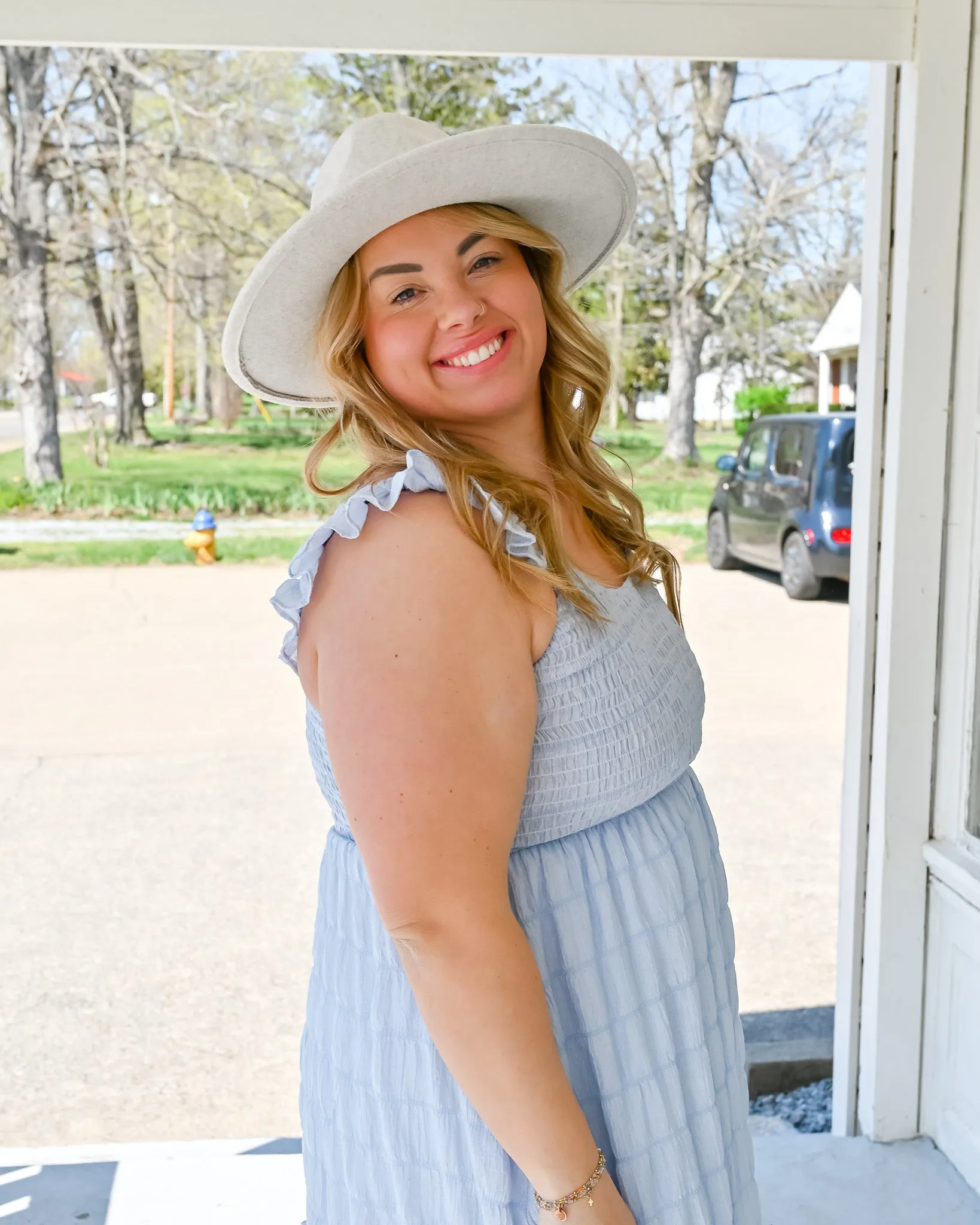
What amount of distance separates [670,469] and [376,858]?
9.49 meters

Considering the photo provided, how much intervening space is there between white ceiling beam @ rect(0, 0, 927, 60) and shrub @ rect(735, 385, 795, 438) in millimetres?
8839

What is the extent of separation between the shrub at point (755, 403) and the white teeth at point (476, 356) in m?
9.73

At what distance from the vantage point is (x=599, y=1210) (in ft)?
2.89

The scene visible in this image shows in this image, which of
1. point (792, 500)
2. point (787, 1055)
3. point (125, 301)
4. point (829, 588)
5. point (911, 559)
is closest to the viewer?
point (911, 559)

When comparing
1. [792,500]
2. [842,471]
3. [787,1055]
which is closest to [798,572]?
[792,500]

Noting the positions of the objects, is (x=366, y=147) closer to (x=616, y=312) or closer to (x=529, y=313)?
(x=529, y=313)

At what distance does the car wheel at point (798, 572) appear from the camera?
317 inches

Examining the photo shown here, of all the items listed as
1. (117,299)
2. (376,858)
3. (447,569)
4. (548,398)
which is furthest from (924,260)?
(117,299)

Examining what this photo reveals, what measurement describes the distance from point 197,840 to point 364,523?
13.9 feet

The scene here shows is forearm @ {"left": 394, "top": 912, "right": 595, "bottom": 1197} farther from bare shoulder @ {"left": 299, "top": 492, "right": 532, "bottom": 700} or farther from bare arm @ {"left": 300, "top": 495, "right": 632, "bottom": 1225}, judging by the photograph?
bare shoulder @ {"left": 299, "top": 492, "right": 532, "bottom": 700}

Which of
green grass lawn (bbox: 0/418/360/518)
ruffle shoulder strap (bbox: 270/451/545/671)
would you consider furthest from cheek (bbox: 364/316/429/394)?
green grass lawn (bbox: 0/418/360/518)

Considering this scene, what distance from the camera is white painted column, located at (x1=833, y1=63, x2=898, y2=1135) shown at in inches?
75.5

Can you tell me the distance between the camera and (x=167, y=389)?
397 inches

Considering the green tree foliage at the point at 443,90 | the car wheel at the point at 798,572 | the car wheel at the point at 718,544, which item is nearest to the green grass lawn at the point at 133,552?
the car wheel at the point at 718,544
